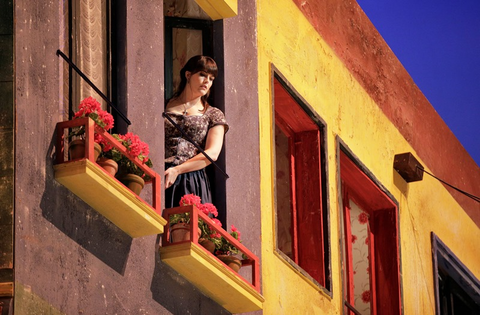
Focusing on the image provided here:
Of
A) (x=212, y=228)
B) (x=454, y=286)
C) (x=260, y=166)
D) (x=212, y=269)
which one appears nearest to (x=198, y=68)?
(x=260, y=166)

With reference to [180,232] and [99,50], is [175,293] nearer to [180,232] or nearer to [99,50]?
[180,232]

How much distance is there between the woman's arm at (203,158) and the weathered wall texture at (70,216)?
27cm

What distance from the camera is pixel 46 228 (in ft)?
30.8

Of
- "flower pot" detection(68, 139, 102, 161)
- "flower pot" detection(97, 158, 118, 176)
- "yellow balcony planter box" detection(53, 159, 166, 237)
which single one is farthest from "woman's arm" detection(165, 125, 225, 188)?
"flower pot" detection(68, 139, 102, 161)

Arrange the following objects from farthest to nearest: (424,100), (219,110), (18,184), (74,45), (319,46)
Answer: (424,100), (319,46), (219,110), (74,45), (18,184)

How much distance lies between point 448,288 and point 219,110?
7.60 m

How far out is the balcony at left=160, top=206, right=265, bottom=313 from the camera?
10.6 m

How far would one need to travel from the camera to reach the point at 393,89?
16547mm

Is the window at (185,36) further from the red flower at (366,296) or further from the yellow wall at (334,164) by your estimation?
the red flower at (366,296)

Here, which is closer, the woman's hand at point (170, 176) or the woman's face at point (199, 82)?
the woman's hand at point (170, 176)

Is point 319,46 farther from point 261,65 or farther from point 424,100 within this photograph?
point 424,100

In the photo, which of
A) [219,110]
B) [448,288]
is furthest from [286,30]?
[448,288]

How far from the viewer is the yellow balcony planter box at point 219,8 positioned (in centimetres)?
1206

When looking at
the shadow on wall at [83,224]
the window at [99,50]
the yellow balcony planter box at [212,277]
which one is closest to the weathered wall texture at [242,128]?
the yellow balcony planter box at [212,277]
